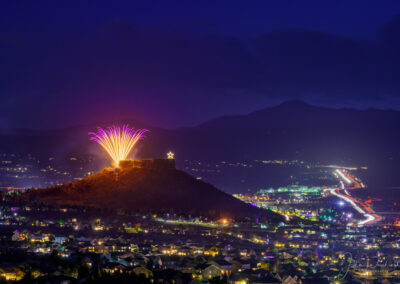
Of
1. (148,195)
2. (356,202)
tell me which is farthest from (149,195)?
(356,202)

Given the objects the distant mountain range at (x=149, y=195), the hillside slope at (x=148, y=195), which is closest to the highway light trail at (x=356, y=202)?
the distant mountain range at (x=149, y=195)

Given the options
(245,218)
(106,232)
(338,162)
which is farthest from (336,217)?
(338,162)

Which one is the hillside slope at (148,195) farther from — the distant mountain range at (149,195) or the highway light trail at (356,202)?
the highway light trail at (356,202)

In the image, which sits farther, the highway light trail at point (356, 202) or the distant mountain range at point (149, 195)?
the highway light trail at point (356, 202)

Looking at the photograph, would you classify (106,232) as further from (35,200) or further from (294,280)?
(294,280)

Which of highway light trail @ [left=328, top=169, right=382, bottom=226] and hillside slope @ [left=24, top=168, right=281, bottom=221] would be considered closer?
hillside slope @ [left=24, top=168, right=281, bottom=221]

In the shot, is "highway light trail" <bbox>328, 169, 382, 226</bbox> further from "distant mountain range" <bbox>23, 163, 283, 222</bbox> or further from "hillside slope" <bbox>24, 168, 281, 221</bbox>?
"hillside slope" <bbox>24, 168, 281, 221</bbox>

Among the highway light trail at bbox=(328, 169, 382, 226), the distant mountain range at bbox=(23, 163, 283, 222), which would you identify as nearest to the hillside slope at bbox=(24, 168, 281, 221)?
the distant mountain range at bbox=(23, 163, 283, 222)
